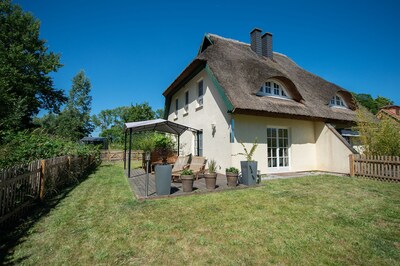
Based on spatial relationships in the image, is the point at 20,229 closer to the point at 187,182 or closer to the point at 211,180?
the point at 187,182

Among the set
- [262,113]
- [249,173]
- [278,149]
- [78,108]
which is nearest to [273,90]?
[262,113]

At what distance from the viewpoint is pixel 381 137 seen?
356 inches

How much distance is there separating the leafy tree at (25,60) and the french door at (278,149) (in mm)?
22046

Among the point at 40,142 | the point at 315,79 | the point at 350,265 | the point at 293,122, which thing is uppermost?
the point at 315,79

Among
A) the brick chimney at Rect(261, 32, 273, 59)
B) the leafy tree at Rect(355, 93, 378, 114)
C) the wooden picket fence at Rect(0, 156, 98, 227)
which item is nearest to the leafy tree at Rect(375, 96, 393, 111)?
the leafy tree at Rect(355, 93, 378, 114)

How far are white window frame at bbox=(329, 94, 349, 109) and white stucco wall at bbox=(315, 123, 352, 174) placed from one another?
9.73 ft

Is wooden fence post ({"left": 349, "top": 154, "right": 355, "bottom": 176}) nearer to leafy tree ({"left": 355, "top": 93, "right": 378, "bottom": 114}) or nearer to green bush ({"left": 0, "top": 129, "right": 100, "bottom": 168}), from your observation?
green bush ({"left": 0, "top": 129, "right": 100, "bottom": 168})

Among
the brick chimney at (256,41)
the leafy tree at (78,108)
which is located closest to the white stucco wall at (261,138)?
the brick chimney at (256,41)

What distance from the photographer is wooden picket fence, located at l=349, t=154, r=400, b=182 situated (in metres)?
7.96

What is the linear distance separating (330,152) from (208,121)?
6.45 meters

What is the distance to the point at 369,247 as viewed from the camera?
2936 mm

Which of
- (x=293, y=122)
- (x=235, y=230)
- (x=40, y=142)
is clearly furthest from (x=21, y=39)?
(x=235, y=230)

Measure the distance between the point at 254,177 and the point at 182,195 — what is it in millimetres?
2877

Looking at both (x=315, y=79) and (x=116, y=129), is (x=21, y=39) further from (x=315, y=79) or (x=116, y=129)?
(x=116, y=129)
